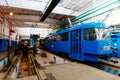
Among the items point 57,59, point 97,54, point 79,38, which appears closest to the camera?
point 97,54

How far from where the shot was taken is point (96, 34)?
19.2 feet

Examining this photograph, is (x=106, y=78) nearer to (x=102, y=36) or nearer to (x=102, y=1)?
(x=102, y=36)

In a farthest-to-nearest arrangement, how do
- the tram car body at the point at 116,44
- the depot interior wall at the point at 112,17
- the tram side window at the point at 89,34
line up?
the tram car body at the point at 116,44 → the depot interior wall at the point at 112,17 → the tram side window at the point at 89,34

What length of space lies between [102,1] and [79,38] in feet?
14.1

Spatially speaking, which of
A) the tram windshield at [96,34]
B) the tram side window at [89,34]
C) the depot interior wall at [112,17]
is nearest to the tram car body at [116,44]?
the depot interior wall at [112,17]

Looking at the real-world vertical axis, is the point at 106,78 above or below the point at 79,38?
below

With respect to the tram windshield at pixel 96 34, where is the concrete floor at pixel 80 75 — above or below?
below

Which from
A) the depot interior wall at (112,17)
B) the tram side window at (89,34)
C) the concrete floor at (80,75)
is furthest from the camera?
the depot interior wall at (112,17)

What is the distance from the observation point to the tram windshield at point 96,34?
231 inches

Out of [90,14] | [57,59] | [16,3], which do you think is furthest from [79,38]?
[16,3]

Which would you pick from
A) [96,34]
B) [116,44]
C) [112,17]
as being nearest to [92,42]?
[96,34]

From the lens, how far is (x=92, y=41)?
5.96 meters

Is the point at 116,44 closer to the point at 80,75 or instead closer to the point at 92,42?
the point at 92,42

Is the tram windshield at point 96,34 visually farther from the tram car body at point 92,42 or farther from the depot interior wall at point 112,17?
the depot interior wall at point 112,17
